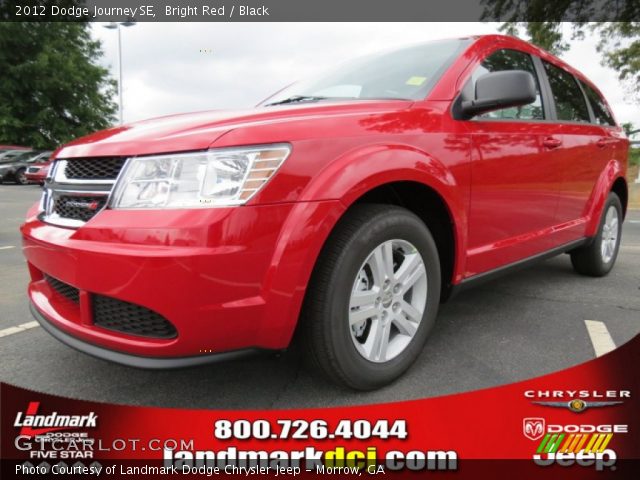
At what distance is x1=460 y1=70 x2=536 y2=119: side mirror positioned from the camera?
7.07 ft

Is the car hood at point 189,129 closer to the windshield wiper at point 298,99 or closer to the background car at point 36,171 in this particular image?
the windshield wiper at point 298,99

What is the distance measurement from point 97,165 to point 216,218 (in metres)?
0.58

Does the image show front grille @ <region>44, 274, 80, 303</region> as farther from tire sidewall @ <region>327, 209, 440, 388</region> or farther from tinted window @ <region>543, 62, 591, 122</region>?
tinted window @ <region>543, 62, 591, 122</region>

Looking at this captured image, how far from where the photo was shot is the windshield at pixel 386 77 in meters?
2.38

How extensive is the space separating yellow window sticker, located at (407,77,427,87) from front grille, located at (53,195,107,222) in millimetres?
1499

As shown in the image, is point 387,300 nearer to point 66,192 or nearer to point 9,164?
point 66,192

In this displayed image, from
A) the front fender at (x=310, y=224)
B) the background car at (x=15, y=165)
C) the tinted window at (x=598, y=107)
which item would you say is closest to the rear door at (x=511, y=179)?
the front fender at (x=310, y=224)

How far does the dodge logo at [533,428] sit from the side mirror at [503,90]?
1.33m

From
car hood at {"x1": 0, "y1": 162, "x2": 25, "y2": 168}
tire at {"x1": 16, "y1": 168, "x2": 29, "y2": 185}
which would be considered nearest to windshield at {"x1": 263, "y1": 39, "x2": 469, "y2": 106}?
tire at {"x1": 16, "y1": 168, "x2": 29, "y2": 185}

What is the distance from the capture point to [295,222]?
1.66m

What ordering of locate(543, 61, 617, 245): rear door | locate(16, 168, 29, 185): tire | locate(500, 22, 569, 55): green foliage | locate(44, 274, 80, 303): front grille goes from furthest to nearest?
1. locate(16, 168, 29, 185): tire
2. locate(500, 22, 569, 55): green foliage
3. locate(543, 61, 617, 245): rear door
4. locate(44, 274, 80, 303): front grille

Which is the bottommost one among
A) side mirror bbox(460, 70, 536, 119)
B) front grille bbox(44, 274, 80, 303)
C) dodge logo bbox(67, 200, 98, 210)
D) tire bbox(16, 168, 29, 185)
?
tire bbox(16, 168, 29, 185)

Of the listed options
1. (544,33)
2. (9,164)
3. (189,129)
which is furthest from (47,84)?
(189,129)

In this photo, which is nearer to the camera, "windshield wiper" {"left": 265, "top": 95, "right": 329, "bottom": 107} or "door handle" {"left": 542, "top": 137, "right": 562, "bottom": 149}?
"windshield wiper" {"left": 265, "top": 95, "right": 329, "bottom": 107}
